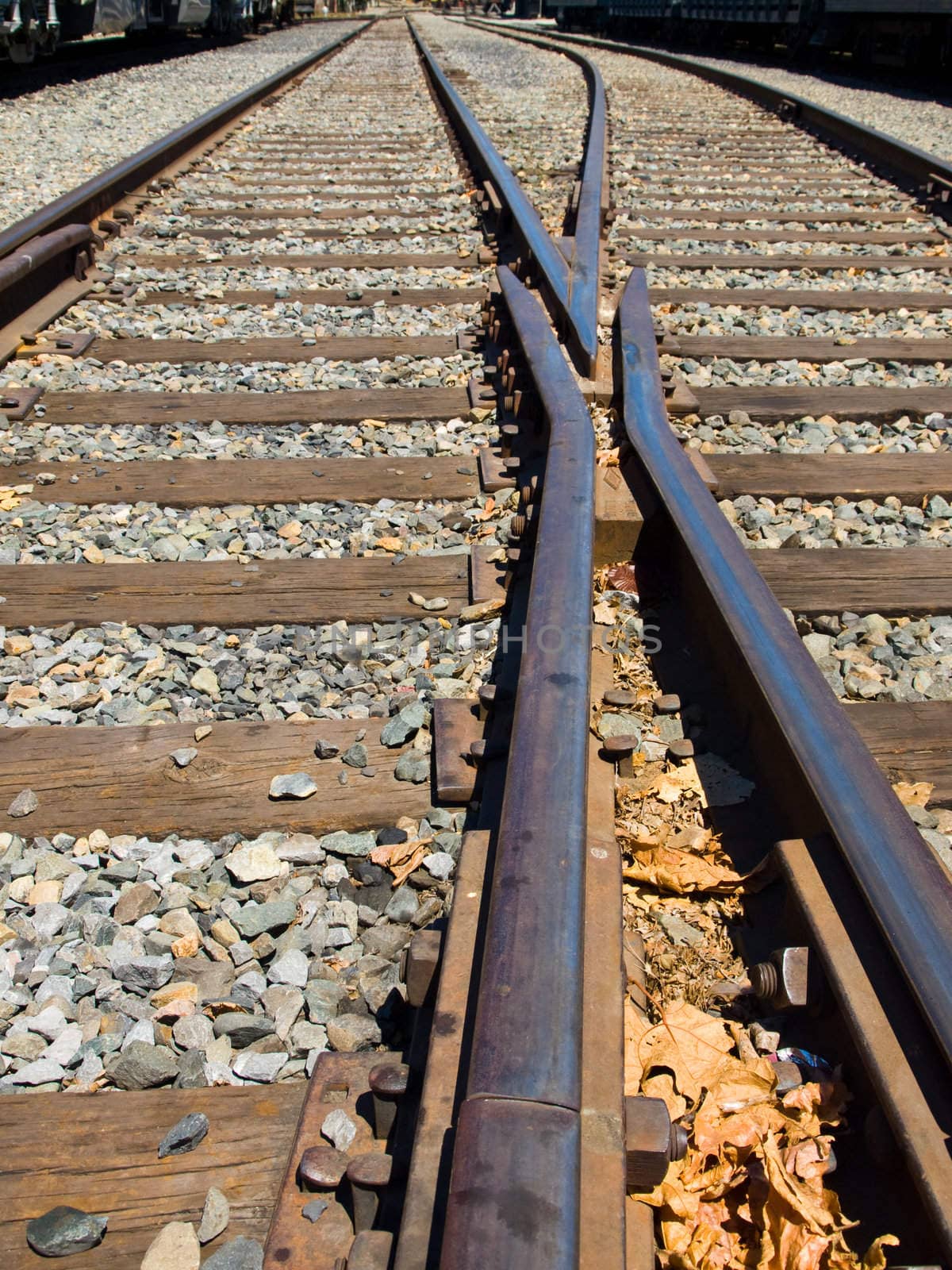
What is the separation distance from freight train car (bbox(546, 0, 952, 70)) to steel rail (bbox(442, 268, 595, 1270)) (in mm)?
13598

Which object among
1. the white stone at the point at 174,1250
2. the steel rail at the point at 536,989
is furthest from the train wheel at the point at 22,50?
the white stone at the point at 174,1250

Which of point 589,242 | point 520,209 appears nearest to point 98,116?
point 520,209

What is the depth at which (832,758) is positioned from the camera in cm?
161

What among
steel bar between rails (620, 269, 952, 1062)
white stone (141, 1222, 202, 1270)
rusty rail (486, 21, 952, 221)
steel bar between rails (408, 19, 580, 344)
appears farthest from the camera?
rusty rail (486, 21, 952, 221)

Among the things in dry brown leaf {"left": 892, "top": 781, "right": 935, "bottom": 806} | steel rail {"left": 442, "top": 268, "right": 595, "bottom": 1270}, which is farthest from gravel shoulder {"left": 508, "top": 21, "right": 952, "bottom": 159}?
steel rail {"left": 442, "top": 268, "right": 595, "bottom": 1270}

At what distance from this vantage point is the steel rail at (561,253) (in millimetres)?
3529

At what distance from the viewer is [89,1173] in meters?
1.27

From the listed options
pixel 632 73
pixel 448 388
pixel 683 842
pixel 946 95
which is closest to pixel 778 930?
pixel 683 842

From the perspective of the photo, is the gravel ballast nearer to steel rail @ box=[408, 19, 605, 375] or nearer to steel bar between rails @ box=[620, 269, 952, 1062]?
steel rail @ box=[408, 19, 605, 375]

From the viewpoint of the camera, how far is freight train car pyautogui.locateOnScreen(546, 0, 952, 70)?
13.5 m

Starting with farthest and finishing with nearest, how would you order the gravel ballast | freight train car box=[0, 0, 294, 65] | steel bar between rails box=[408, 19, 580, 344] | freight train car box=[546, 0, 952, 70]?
freight train car box=[546, 0, 952, 70] → freight train car box=[0, 0, 294, 65] → the gravel ballast → steel bar between rails box=[408, 19, 580, 344]

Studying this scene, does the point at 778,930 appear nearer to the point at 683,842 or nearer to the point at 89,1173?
the point at 683,842

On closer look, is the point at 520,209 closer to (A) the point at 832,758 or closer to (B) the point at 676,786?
(B) the point at 676,786

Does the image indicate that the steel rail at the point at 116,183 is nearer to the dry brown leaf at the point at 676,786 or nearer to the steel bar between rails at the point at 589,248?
the steel bar between rails at the point at 589,248
